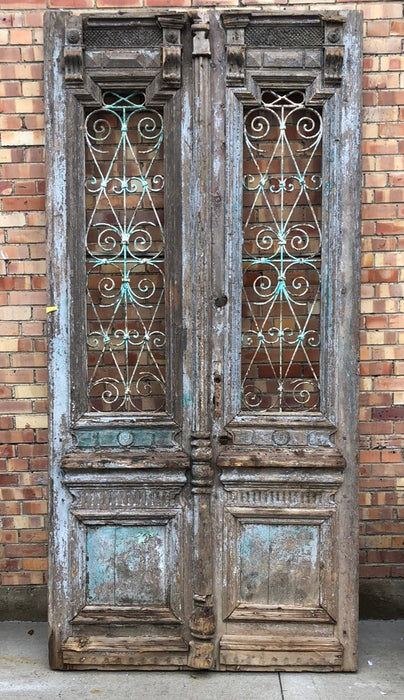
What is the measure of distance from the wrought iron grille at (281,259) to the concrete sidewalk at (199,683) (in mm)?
1206

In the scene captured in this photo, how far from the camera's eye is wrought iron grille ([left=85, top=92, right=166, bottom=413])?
303cm

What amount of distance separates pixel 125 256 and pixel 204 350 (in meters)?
0.57

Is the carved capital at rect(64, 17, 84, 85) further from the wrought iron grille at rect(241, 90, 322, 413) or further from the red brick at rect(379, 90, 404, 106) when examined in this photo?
the red brick at rect(379, 90, 404, 106)

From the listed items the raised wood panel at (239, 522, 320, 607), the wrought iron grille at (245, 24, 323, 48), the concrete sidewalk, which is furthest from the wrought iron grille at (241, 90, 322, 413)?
the concrete sidewalk

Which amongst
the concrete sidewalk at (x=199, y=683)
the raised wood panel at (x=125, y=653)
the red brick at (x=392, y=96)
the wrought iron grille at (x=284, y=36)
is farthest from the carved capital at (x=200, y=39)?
the concrete sidewalk at (x=199, y=683)

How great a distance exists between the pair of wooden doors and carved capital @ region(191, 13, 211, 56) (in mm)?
42

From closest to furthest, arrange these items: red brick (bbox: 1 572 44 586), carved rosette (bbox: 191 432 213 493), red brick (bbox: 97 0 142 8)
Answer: carved rosette (bbox: 191 432 213 493) < red brick (bbox: 97 0 142 8) < red brick (bbox: 1 572 44 586)

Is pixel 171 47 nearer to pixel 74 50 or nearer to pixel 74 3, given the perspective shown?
pixel 74 50

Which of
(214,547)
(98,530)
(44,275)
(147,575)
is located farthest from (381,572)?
(44,275)

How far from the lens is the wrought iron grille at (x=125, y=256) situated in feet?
9.95

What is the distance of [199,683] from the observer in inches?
115

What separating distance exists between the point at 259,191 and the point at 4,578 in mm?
2351

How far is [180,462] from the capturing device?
299 cm

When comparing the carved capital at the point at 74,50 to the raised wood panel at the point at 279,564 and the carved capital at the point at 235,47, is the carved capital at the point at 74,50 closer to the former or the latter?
the carved capital at the point at 235,47
